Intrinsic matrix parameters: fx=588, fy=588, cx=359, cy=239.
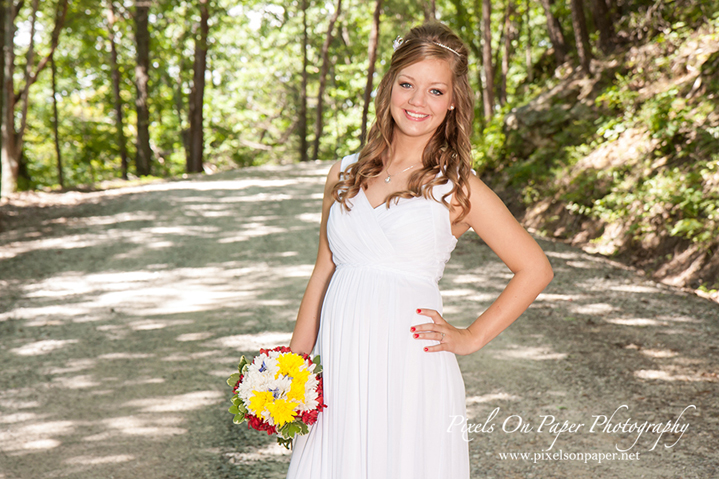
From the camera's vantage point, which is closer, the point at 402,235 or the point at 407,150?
the point at 402,235

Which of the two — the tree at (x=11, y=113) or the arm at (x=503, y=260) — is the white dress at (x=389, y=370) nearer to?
the arm at (x=503, y=260)

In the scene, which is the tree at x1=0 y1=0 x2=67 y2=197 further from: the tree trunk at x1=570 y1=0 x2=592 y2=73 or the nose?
the nose

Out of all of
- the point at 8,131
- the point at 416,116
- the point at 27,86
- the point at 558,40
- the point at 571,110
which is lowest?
the point at 416,116

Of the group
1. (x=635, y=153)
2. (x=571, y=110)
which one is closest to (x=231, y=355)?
(x=635, y=153)

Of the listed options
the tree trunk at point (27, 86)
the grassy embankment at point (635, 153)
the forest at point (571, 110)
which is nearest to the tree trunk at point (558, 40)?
the forest at point (571, 110)

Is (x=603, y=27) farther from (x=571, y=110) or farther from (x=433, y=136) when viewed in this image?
(x=433, y=136)

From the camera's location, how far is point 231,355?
556 cm

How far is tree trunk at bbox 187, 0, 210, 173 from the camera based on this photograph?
1791cm

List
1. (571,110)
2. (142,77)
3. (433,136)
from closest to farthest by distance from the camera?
(433,136)
(571,110)
(142,77)

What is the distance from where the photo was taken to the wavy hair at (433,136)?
84.9 inches

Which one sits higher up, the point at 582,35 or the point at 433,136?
the point at 582,35

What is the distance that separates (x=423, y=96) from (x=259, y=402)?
126 cm

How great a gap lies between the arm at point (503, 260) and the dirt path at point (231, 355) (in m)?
2.04

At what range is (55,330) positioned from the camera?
6.09 metres
